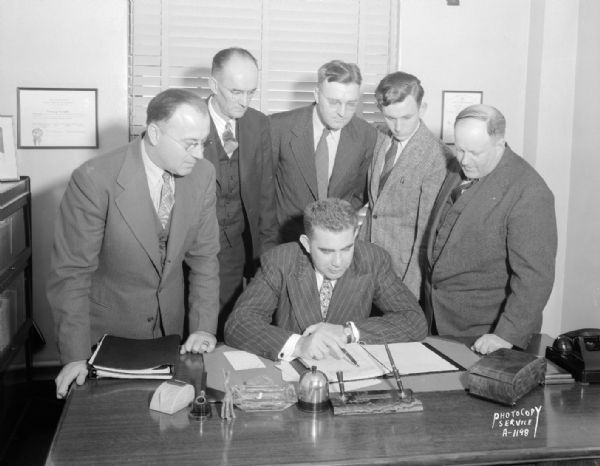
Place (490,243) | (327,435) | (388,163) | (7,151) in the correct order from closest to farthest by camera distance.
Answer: (327,435) → (490,243) → (388,163) → (7,151)

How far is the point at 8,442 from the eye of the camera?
3.47m

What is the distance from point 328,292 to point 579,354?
912 mm

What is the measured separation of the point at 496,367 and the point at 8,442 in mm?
2532

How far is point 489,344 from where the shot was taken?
2.45 m

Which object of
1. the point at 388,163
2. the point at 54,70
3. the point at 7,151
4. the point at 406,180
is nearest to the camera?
the point at 406,180

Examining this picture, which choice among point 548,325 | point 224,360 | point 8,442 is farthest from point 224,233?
point 548,325

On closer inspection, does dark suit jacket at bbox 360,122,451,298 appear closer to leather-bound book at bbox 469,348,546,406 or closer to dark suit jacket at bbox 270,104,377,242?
dark suit jacket at bbox 270,104,377,242

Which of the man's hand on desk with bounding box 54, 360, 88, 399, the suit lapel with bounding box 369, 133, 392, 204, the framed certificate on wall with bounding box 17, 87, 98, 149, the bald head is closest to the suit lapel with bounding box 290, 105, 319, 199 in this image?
the suit lapel with bounding box 369, 133, 392, 204

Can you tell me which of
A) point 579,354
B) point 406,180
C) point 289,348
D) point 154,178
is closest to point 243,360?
point 289,348

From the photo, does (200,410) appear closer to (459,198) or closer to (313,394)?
(313,394)

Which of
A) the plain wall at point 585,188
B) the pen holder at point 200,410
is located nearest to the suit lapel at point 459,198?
the pen holder at point 200,410

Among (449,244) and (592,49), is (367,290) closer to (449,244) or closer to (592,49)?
(449,244)

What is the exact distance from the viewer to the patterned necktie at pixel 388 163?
3296 millimetres

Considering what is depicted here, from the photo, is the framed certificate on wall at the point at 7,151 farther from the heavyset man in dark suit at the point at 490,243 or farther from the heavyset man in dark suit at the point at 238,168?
the heavyset man in dark suit at the point at 490,243
